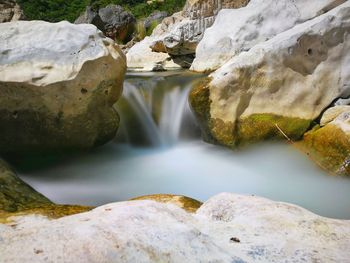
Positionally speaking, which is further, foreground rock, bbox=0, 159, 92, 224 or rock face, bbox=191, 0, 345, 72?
rock face, bbox=191, 0, 345, 72

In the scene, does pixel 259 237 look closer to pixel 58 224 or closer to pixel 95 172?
pixel 58 224

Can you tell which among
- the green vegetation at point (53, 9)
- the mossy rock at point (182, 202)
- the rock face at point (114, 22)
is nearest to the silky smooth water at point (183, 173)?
the mossy rock at point (182, 202)

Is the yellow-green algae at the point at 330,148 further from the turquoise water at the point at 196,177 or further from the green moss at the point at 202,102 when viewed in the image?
the green moss at the point at 202,102

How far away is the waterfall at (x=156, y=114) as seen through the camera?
276 inches

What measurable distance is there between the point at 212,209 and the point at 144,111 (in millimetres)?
5157

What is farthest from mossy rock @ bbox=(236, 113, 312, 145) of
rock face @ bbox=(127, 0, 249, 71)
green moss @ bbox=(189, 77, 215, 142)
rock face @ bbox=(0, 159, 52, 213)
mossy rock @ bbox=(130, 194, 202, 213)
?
rock face @ bbox=(127, 0, 249, 71)

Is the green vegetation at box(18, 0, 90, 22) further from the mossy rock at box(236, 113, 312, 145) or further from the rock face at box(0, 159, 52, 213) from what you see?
the rock face at box(0, 159, 52, 213)

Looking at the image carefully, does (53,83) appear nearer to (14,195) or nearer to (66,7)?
(14,195)

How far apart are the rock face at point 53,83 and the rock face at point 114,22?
16814mm

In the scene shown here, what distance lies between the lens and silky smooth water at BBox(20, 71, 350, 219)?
4.72m

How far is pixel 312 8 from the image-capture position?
8.70m

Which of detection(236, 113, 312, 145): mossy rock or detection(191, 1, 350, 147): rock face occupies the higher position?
detection(191, 1, 350, 147): rock face

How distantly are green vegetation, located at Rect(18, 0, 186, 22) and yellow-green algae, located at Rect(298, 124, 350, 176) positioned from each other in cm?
2838

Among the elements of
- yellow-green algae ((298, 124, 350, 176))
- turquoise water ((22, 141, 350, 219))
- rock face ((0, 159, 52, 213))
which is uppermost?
yellow-green algae ((298, 124, 350, 176))
